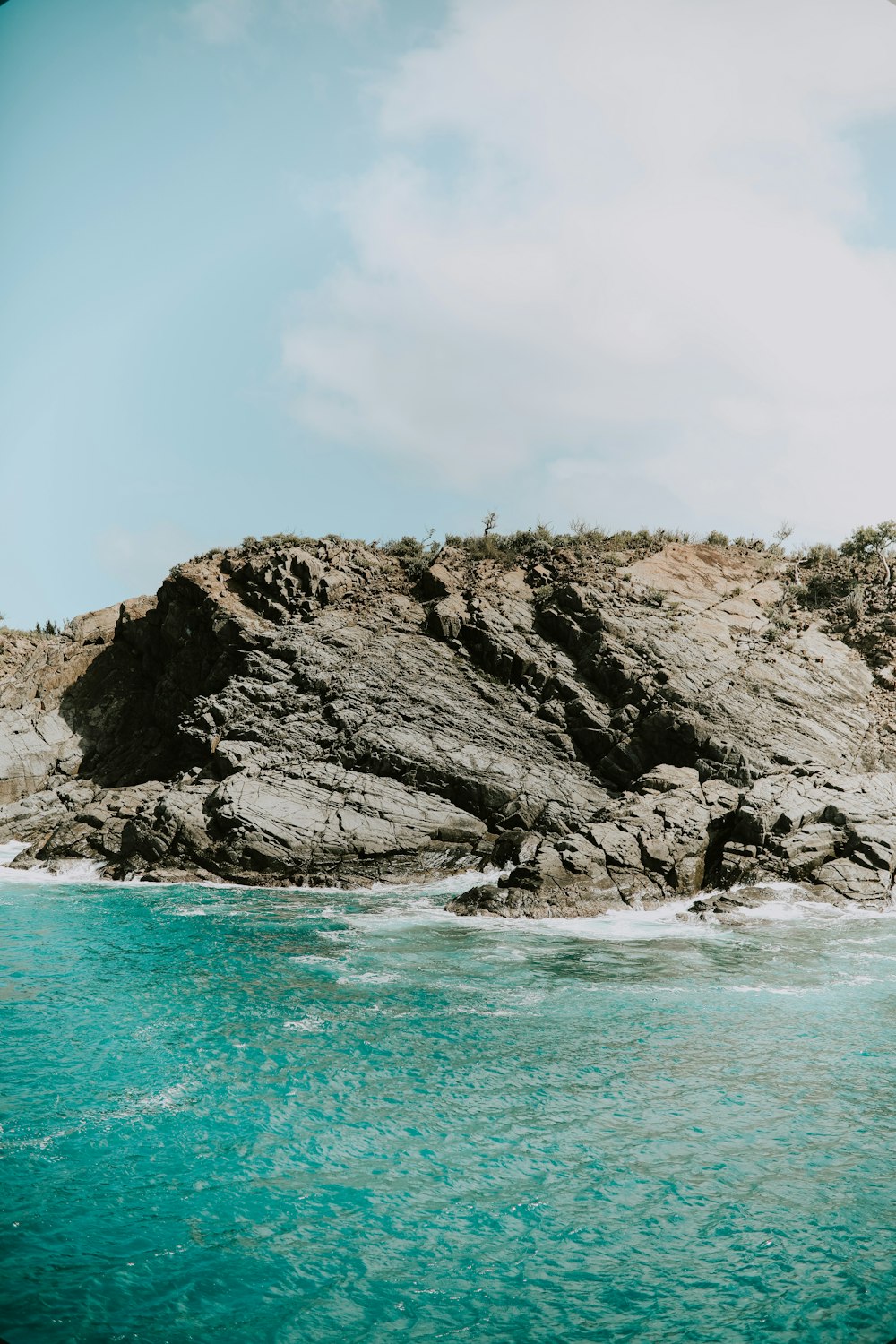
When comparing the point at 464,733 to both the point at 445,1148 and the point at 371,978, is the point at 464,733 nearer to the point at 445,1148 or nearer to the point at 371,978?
the point at 371,978

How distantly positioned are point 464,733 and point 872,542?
83.2 ft

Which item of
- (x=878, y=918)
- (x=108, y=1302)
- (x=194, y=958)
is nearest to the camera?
(x=108, y=1302)

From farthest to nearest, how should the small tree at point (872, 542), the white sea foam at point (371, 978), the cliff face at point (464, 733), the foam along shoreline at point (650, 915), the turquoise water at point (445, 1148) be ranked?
the small tree at point (872, 542)
the cliff face at point (464, 733)
the foam along shoreline at point (650, 915)
the white sea foam at point (371, 978)
the turquoise water at point (445, 1148)

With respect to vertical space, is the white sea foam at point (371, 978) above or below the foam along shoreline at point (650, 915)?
below

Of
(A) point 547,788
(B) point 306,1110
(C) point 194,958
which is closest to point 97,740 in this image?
(A) point 547,788

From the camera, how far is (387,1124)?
10109mm

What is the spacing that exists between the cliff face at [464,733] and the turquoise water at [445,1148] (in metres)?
7.81

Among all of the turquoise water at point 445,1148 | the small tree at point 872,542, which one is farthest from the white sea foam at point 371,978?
the small tree at point 872,542

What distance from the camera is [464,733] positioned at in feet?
107

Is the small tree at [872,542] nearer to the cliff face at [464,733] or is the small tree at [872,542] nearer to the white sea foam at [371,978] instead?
the cliff face at [464,733]

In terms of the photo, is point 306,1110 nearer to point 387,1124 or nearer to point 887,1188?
point 387,1124

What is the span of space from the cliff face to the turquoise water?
25.6ft

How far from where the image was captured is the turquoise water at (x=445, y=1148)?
6.95 metres

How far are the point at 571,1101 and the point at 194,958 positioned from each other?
9.80 metres
